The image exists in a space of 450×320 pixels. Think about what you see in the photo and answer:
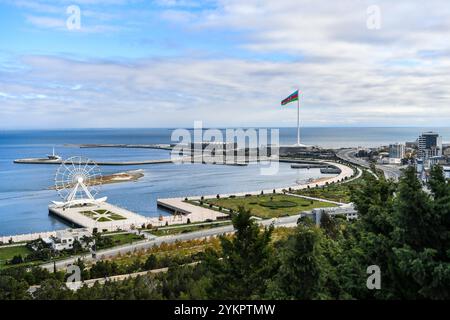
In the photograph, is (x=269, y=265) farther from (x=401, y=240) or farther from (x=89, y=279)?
(x=89, y=279)

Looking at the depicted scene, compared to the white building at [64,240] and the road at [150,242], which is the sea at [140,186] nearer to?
the white building at [64,240]

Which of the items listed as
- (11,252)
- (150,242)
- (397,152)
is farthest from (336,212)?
(397,152)

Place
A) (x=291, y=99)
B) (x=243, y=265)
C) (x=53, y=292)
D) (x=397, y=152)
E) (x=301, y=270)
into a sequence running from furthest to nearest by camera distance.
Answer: (x=397, y=152)
(x=291, y=99)
(x=53, y=292)
(x=243, y=265)
(x=301, y=270)

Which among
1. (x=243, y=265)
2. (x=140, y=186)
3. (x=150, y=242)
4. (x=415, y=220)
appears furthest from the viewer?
(x=140, y=186)

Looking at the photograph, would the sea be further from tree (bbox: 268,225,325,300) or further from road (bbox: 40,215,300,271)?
tree (bbox: 268,225,325,300)

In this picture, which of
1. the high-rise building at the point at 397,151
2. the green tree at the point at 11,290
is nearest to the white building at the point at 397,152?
the high-rise building at the point at 397,151

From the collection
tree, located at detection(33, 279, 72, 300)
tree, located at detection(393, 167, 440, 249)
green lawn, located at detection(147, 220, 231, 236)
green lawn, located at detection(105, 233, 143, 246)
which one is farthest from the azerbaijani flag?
tree, located at detection(393, 167, 440, 249)

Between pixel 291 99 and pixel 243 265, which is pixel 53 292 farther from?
pixel 291 99
